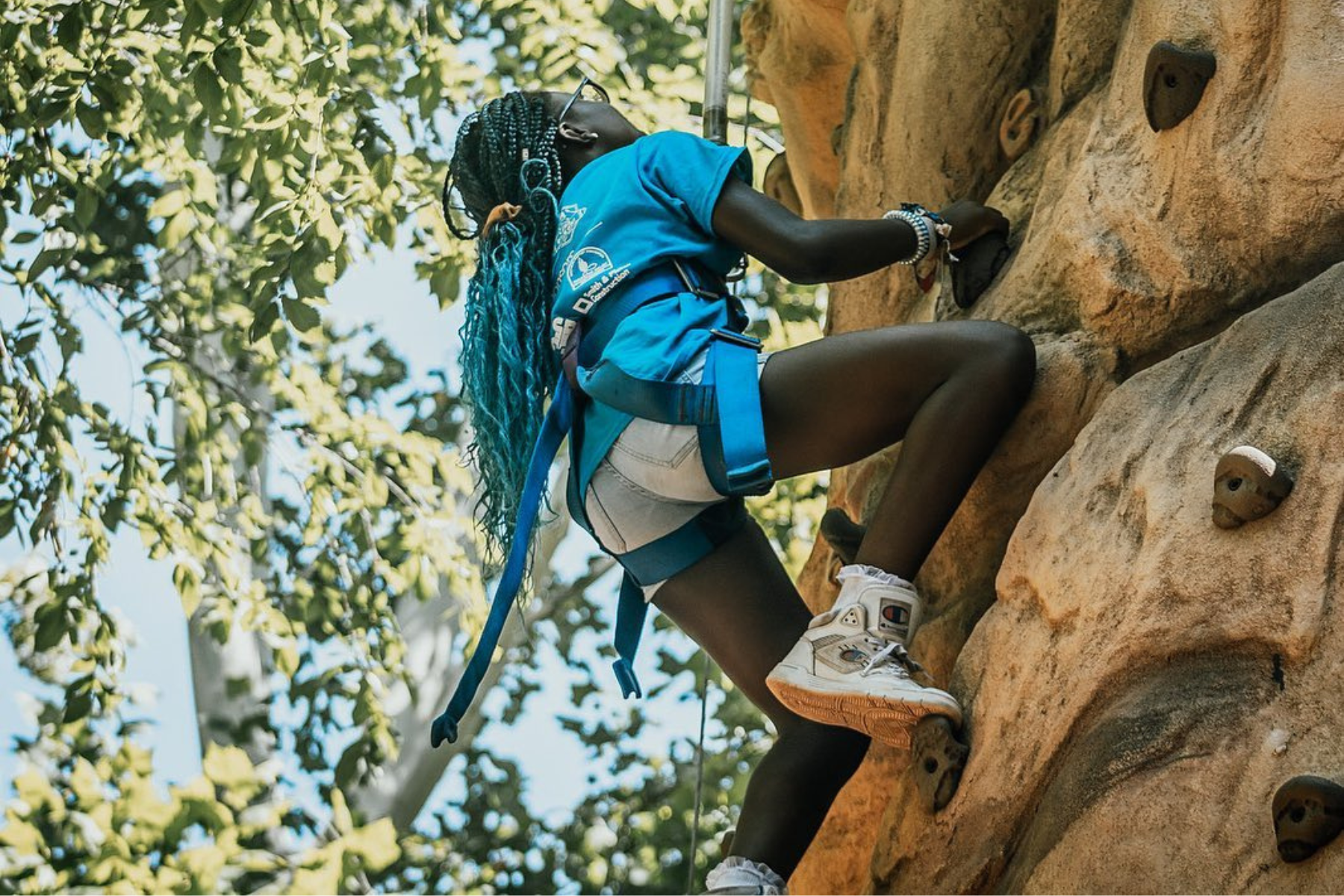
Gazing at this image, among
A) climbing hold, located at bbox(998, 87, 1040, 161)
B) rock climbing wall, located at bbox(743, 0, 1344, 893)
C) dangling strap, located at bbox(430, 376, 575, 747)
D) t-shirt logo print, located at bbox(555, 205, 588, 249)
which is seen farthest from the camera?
climbing hold, located at bbox(998, 87, 1040, 161)

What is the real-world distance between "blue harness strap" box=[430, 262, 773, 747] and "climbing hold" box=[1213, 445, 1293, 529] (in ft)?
2.47

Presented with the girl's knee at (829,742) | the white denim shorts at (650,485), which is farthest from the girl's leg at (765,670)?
the white denim shorts at (650,485)

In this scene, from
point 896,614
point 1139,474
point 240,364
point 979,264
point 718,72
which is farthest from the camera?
point 240,364

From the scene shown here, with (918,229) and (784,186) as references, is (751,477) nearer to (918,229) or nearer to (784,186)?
(918,229)

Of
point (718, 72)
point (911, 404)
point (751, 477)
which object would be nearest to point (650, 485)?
point (751, 477)

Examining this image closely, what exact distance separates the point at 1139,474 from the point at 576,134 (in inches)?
53.7

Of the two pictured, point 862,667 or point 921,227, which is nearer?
point 862,667

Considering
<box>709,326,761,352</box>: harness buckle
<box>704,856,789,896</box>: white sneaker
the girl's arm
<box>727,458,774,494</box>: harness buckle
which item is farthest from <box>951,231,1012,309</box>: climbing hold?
<box>704,856,789,896</box>: white sneaker

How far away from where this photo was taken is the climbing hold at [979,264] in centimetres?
354

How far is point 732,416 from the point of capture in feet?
10.2

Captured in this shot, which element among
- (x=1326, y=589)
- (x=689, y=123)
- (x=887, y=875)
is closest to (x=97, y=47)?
(x=689, y=123)

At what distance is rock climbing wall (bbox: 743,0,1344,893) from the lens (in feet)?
8.38

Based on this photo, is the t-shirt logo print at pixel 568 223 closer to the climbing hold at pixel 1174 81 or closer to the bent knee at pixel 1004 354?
the bent knee at pixel 1004 354

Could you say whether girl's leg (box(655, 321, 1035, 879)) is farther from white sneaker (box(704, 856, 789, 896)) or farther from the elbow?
the elbow
